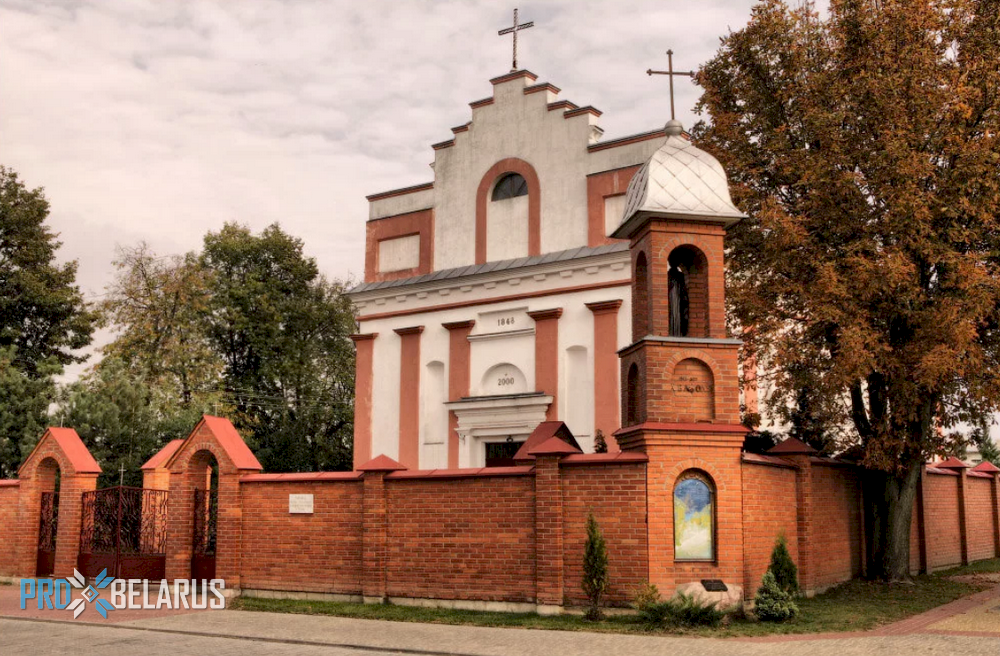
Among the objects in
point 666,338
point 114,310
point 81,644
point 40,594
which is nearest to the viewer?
point 81,644

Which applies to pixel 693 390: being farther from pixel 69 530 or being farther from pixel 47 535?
pixel 47 535

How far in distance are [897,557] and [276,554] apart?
10175mm

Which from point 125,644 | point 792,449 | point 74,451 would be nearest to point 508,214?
point 792,449

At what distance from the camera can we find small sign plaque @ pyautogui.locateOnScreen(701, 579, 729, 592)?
11484mm

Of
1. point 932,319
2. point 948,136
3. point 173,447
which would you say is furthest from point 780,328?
point 173,447

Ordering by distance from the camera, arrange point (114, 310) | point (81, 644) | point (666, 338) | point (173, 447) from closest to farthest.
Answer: point (81, 644)
point (666, 338)
point (173, 447)
point (114, 310)

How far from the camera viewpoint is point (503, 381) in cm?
2141

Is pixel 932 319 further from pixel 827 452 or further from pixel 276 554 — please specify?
pixel 276 554

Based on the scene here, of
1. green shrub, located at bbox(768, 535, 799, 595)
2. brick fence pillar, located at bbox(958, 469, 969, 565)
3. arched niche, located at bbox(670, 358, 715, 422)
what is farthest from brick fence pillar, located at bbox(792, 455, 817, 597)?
brick fence pillar, located at bbox(958, 469, 969, 565)

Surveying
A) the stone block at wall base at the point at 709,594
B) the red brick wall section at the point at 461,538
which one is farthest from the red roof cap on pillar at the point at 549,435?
the stone block at wall base at the point at 709,594

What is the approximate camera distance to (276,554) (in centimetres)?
1447

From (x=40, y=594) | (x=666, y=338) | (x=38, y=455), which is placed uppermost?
(x=666, y=338)

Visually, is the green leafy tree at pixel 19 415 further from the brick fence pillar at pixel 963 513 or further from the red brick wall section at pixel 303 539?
the brick fence pillar at pixel 963 513

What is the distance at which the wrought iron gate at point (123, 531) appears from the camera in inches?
641
